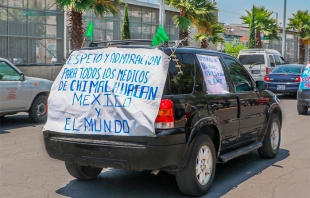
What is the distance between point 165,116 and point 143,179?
1.65m

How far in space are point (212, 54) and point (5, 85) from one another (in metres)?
6.54

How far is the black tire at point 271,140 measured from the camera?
7695mm

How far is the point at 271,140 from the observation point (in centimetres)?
779

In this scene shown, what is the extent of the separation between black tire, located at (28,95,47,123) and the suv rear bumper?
685cm

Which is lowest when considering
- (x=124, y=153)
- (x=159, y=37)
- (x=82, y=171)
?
(x=82, y=171)

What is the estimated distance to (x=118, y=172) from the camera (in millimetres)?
6891

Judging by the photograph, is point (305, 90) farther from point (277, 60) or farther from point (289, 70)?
point (277, 60)

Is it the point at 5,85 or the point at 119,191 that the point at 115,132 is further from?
the point at 5,85

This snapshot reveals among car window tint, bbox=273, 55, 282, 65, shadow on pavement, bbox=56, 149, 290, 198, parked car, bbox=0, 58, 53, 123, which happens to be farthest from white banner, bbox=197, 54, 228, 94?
car window tint, bbox=273, 55, 282, 65

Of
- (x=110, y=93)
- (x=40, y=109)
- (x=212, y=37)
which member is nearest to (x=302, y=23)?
(x=212, y=37)

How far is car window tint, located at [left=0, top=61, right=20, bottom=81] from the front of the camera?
11.4 metres

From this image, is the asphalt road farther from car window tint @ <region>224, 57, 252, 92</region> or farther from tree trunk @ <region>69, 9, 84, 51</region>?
tree trunk @ <region>69, 9, 84, 51</region>

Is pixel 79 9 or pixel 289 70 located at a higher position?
pixel 79 9

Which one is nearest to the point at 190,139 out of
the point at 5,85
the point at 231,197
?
the point at 231,197
